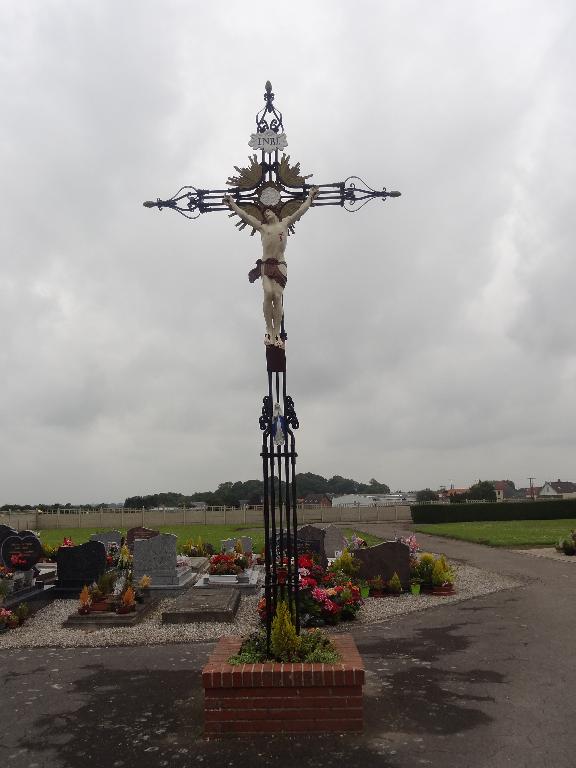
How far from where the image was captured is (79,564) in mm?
13812

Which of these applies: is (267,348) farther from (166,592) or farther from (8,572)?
(8,572)

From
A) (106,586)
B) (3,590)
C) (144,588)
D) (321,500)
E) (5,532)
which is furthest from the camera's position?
(321,500)

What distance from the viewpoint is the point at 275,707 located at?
5086 millimetres

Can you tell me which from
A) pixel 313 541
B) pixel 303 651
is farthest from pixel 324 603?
pixel 313 541

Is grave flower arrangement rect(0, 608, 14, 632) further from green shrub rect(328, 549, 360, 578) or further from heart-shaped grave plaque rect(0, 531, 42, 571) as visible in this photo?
green shrub rect(328, 549, 360, 578)

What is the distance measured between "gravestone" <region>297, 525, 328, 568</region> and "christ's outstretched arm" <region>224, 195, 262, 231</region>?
1155cm

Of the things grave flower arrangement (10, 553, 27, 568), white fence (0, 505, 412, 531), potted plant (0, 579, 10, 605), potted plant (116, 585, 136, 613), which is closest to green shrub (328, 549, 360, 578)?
potted plant (116, 585, 136, 613)

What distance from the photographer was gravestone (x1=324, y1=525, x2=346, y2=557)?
18.4m

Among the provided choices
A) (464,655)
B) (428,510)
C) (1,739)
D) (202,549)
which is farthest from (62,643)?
(428,510)

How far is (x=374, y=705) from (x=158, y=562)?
9237mm

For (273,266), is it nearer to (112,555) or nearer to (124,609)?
(124,609)

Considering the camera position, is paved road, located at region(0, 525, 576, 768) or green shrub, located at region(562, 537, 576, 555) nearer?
paved road, located at region(0, 525, 576, 768)

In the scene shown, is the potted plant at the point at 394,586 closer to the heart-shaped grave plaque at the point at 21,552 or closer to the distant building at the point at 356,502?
the heart-shaped grave plaque at the point at 21,552

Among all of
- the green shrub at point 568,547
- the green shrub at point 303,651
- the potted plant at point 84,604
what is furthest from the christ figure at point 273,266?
the green shrub at point 568,547
